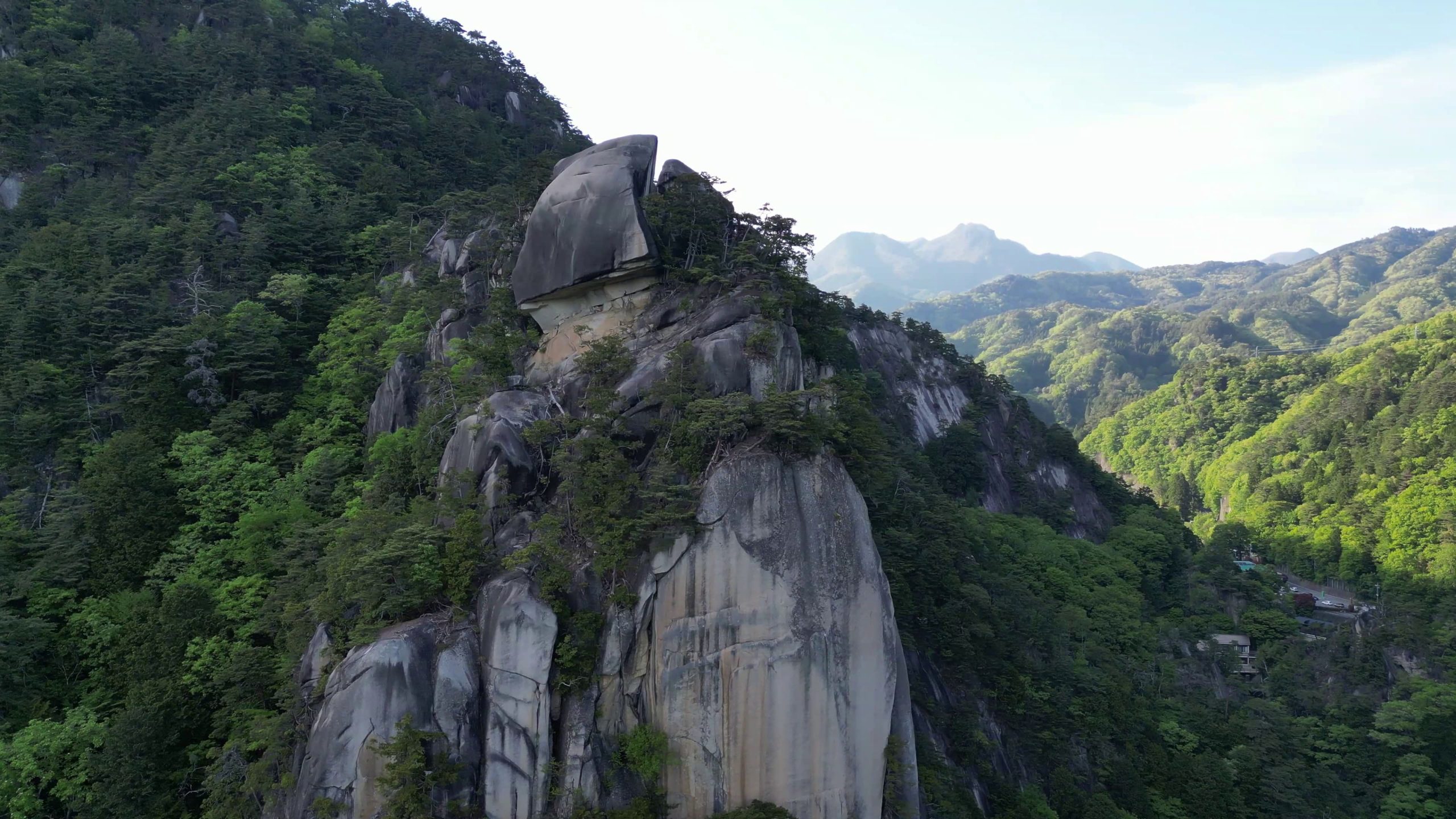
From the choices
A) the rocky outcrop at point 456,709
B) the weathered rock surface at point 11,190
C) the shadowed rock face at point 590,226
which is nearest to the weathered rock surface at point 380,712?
the rocky outcrop at point 456,709

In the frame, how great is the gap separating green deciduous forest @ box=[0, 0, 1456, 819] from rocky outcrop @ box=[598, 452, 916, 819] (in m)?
0.60

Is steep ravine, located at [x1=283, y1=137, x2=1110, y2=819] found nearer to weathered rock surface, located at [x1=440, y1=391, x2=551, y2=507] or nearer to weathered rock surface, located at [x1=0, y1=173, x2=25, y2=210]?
A: weathered rock surface, located at [x1=440, y1=391, x2=551, y2=507]

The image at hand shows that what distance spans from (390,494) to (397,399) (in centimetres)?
398

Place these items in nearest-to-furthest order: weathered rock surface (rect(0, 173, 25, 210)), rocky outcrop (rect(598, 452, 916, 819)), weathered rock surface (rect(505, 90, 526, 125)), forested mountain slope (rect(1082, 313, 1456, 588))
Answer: rocky outcrop (rect(598, 452, 916, 819))
weathered rock surface (rect(0, 173, 25, 210))
weathered rock surface (rect(505, 90, 526, 125))
forested mountain slope (rect(1082, 313, 1456, 588))

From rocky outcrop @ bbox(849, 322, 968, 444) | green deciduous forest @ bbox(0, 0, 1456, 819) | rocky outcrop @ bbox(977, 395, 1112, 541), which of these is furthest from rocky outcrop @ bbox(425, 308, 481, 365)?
rocky outcrop @ bbox(977, 395, 1112, 541)

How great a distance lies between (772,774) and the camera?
14.7 m

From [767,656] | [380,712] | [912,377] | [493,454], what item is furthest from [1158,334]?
[380,712]

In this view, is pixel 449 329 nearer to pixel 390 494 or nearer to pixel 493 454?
pixel 390 494

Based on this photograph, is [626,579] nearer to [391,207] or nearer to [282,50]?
[391,207]

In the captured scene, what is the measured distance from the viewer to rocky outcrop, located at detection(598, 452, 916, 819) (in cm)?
1479

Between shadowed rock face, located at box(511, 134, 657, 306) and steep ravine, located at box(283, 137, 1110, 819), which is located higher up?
shadowed rock face, located at box(511, 134, 657, 306)

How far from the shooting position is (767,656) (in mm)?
14938

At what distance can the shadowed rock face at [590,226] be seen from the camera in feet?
64.2

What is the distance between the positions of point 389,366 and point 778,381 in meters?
12.5
